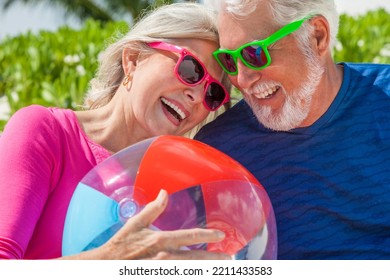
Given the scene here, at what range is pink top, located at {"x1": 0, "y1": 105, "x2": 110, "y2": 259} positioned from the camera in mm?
2469

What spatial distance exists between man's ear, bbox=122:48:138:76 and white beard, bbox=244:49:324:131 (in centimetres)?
52

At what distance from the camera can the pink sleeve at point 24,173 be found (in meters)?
2.44

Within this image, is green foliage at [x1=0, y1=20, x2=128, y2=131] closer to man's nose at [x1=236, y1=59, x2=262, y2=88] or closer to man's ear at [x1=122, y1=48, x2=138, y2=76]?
man's ear at [x1=122, y1=48, x2=138, y2=76]

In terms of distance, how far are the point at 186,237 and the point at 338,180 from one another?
3.51 feet

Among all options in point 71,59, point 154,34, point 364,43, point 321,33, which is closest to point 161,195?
point 154,34

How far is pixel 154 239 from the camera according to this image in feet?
7.00

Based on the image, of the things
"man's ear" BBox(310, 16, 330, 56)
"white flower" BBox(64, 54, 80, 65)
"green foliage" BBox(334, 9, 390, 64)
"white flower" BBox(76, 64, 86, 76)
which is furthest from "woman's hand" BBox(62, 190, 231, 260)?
"white flower" BBox(64, 54, 80, 65)

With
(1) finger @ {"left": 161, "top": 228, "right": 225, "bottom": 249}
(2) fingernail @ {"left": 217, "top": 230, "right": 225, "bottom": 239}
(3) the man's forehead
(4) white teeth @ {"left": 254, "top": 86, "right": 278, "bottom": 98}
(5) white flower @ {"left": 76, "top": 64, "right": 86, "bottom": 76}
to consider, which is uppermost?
(3) the man's forehead

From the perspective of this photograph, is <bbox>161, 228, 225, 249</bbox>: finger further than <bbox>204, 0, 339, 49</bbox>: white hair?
No

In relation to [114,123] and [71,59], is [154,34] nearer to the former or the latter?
[114,123]

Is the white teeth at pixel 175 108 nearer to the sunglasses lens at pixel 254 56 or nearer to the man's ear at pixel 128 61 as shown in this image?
the man's ear at pixel 128 61

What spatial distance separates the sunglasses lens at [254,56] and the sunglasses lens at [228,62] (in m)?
0.07

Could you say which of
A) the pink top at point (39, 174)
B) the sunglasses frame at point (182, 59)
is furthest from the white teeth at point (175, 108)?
the pink top at point (39, 174)

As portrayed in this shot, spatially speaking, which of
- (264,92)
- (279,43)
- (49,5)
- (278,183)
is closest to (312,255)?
Answer: (278,183)
